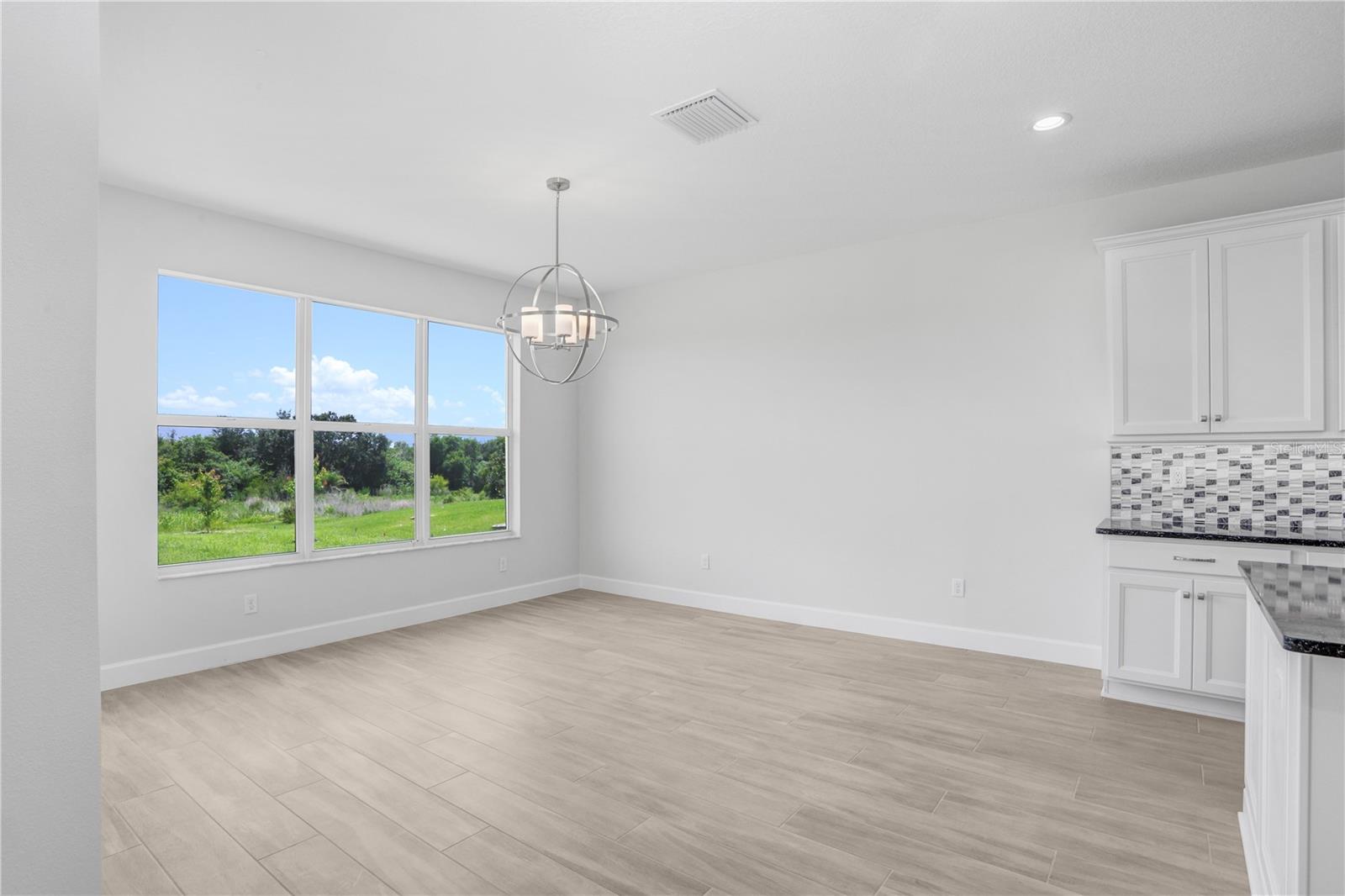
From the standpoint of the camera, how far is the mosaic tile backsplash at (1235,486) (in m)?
3.51

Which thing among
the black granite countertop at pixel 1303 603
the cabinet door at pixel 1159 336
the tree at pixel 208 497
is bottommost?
the black granite countertop at pixel 1303 603

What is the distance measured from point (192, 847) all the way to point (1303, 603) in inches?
137

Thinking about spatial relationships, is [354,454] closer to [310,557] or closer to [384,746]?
[310,557]

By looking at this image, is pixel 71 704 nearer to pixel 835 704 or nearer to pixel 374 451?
pixel 835 704

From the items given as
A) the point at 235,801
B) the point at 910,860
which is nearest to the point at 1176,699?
the point at 910,860

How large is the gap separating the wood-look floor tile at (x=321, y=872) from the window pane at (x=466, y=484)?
344 centimetres

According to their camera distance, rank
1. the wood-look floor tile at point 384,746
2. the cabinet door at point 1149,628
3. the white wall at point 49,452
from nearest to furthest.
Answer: the white wall at point 49,452 → the wood-look floor tile at point 384,746 → the cabinet door at point 1149,628

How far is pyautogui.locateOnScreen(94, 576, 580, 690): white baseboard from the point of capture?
3912 mm

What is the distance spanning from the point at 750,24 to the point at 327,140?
7.03 feet

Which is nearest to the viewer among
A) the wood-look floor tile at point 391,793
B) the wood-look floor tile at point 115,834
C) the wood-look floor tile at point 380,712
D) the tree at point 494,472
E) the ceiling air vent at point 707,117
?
the wood-look floor tile at point 115,834

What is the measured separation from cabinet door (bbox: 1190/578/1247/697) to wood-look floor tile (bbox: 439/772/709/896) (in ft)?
9.27

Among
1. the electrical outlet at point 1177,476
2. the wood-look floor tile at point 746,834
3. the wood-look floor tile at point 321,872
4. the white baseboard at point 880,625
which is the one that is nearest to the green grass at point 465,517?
the white baseboard at point 880,625

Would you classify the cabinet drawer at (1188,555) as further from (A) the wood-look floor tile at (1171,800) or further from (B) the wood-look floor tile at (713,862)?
(B) the wood-look floor tile at (713,862)

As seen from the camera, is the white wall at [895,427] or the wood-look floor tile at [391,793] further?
the white wall at [895,427]
